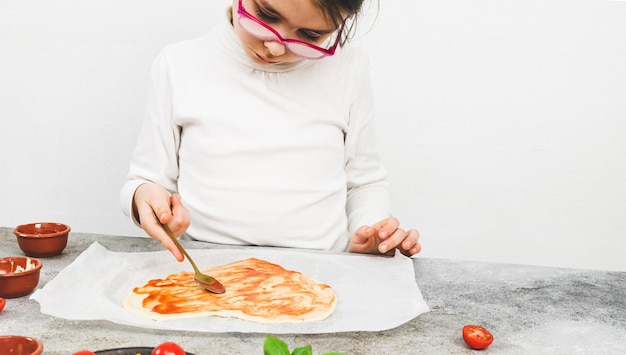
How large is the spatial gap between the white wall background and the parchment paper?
0.96m

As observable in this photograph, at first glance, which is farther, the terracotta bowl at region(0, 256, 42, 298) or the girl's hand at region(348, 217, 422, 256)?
the girl's hand at region(348, 217, 422, 256)

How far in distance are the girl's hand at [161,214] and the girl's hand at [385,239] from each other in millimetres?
394

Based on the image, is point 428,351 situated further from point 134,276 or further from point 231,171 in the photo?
point 231,171

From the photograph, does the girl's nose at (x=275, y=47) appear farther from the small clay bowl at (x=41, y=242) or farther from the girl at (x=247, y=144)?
the small clay bowl at (x=41, y=242)

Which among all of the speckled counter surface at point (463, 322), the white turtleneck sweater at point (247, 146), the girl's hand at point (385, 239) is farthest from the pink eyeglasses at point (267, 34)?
the speckled counter surface at point (463, 322)

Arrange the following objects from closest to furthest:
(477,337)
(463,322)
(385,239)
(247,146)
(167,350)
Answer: (167,350)
(477,337)
(463,322)
(385,239)
(247,146)

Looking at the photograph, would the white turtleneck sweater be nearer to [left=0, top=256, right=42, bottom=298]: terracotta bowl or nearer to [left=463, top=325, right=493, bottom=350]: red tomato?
[left=0, top=256, right=42, bottom=298]: terracotta bowl

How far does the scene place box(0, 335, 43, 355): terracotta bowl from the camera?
935 mm

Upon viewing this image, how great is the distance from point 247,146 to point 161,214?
374 mm

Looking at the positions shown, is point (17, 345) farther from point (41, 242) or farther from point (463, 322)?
point (463, 322)

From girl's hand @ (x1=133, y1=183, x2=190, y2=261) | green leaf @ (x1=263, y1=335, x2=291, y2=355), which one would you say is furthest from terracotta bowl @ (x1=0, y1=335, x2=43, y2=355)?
girl's hand @ (x1=133, y1=183, x2=190, y2=261)

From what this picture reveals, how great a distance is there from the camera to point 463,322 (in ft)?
3.90

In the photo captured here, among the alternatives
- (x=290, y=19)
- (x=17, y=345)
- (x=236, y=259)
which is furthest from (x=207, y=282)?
(x=290, y=19)

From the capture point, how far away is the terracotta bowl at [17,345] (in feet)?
3.07
